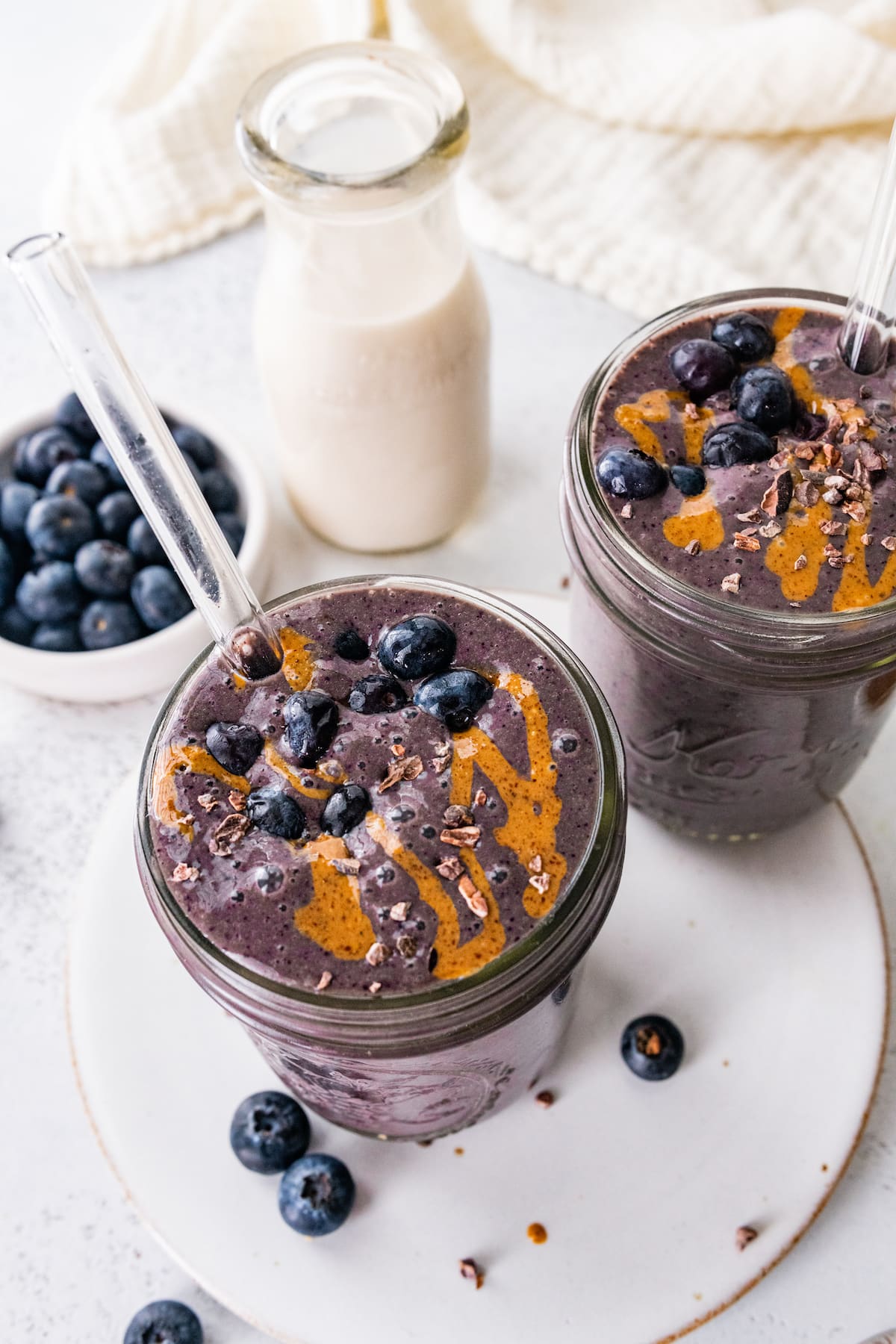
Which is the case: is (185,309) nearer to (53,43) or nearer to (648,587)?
(53,43)

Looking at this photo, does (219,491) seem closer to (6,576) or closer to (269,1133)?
(6,576)

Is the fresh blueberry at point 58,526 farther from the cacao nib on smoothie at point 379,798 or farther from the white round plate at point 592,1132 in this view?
the cacao nib on smoothie at point 379,798

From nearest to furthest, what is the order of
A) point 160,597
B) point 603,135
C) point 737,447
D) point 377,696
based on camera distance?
point 377,696, point 737,447, point 160,597, point 603,135

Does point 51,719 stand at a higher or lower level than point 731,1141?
higher

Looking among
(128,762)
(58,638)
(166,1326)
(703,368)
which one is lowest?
(166,1326)

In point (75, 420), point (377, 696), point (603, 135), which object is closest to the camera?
point (377, 696)

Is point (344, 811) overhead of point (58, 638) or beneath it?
overhead

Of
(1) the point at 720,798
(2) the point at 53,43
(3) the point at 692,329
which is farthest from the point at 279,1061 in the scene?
(2) the point at 53,43

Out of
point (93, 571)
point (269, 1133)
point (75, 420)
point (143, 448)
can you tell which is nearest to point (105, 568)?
point (93, 571)
